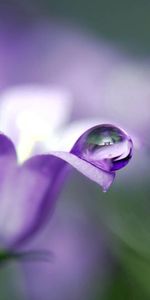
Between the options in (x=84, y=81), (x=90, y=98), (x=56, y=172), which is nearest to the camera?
(x=56, y=172)

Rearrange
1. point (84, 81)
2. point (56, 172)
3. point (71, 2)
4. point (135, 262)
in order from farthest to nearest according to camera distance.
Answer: point (71, 2)
point (84, 81)
point (135, 262)
point (56, 172)

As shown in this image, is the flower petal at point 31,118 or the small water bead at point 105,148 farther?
the flower petal at point 31,118

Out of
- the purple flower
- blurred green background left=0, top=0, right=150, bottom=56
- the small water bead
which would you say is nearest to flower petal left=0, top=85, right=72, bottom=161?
the purple flower

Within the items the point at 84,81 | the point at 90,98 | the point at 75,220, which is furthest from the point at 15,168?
the point at 84,81

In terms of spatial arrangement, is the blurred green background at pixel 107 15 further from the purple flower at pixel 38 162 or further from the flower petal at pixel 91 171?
the flower petal at pixel 91 171

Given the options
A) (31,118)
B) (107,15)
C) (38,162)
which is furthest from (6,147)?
(107,15)

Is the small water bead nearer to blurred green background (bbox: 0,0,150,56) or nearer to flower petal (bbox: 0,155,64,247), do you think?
flower petal (bbox: 0,155,64,247)

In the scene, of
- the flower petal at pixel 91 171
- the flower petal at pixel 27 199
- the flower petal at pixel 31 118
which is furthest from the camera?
the flower petal at pixel 31 118

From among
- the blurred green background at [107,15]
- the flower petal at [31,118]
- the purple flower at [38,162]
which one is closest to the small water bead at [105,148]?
the purple flower at [38,162]

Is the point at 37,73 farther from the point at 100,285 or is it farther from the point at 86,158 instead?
the point at 86,158
